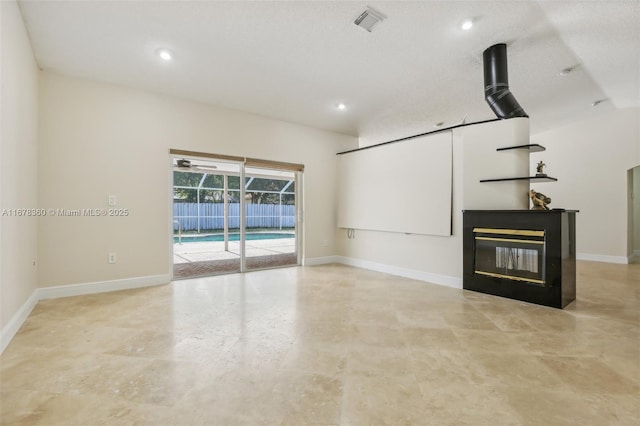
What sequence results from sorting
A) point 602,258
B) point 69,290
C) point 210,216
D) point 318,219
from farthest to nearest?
point 210,216 → point 602,258 → point 318,219 → point 69,290

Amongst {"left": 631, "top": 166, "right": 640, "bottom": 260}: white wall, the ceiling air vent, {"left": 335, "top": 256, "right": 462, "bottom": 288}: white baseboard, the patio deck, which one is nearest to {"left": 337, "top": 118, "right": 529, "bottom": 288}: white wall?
{"left": 335, "top": 256, "right": 462, "bottom": 288}: white baseboard

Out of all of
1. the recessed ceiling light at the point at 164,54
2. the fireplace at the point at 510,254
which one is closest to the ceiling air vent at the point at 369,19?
the recessed ceiling light at the point at 164,54

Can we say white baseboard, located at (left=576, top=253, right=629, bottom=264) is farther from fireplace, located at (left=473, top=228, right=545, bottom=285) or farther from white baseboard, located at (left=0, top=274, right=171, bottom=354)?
white baseboard, located at (left=0, top=274, right=171, bottom=354)

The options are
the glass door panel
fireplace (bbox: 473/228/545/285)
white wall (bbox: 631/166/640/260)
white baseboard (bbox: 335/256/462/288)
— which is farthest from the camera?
white wall (bbox: 631/166/640/260)

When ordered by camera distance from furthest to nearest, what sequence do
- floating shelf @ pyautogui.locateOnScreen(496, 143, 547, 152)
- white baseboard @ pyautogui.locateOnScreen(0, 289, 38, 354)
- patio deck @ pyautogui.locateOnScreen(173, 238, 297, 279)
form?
1. patio deck @ pyautogui.locateOnScreen(173, 238, 297, 279)
2. floating shelf @ pyautogui.locateOnScreen(496, 143, 547, 152)
3. white baseboard @ pyautogui.locateOnScreen(0, 289, 38, 354)

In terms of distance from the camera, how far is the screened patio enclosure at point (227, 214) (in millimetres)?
5309

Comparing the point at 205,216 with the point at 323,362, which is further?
the point at 205,216

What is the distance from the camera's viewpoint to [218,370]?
75.5 inches

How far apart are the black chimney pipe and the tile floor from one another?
2276 mm

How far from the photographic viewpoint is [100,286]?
3.79 meters

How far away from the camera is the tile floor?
59.7 inches

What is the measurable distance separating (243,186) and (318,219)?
1.63 metres

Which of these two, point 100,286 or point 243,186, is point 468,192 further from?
point 100,286

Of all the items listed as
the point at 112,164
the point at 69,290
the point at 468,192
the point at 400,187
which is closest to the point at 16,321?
the point at 69,290
